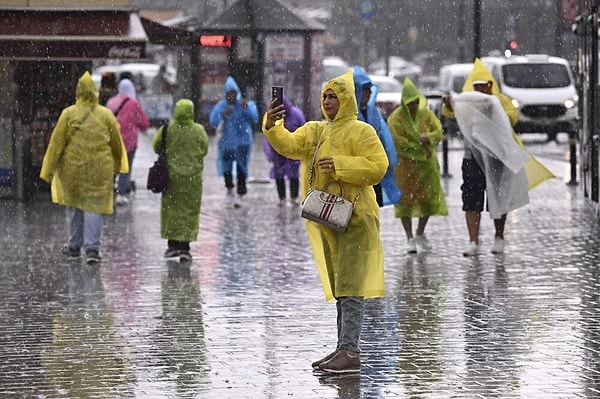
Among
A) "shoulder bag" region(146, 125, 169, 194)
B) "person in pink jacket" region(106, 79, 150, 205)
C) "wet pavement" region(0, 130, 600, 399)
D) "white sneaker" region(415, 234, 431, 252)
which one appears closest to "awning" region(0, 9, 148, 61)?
"person in pink jacket" region(106, 79, 150, 205)

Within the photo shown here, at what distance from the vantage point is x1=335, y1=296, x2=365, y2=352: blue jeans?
29.9 feet

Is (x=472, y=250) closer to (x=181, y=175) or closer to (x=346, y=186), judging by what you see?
(x=181, y=175)

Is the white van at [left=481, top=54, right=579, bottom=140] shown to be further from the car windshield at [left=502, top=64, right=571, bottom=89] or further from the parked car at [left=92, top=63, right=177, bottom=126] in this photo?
the parked car at [left=92, top=63, right=177, bottom=126]

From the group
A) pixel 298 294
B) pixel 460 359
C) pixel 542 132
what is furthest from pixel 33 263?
pixel 542 132

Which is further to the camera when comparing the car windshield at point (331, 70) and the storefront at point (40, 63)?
the car windshield at point (331, 70)

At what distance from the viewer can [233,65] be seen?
139 feet

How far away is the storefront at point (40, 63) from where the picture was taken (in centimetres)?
2075

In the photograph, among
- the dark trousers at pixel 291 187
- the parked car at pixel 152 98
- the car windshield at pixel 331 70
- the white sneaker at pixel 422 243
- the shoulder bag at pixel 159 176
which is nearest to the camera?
the shoulder bag at pixel 159 176

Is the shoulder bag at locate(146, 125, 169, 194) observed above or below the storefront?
below

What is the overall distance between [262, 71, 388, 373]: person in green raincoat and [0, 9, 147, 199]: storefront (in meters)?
11.7

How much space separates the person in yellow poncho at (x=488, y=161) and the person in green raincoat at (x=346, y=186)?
5558 millimetres

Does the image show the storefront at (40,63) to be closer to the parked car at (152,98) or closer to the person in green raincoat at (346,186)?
the person in green raincoat at (346,186)

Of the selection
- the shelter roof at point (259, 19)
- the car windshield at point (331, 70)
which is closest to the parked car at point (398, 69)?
the car windshield at point (331, 70)

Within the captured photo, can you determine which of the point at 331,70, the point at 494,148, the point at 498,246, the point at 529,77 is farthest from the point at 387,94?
the point at 494,148
